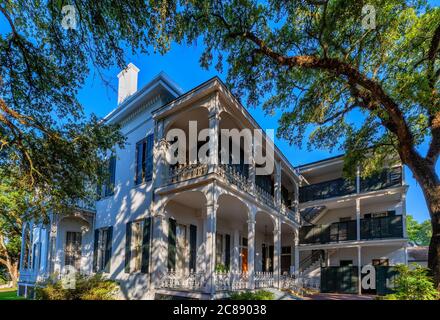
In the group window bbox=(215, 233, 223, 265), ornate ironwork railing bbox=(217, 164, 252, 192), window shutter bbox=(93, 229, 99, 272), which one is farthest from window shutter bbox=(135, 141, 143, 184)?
window bbox=(215, 233, 223, 265)

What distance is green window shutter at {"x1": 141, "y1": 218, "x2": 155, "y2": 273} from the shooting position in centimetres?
1177

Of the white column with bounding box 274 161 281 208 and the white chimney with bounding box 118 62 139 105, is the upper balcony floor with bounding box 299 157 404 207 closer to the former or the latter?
the white column with bounding box 274 161 281 208

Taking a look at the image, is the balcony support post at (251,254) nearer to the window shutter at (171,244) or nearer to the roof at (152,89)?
the window shutter at (171,244)

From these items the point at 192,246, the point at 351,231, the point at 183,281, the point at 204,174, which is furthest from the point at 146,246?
the point at 351,231

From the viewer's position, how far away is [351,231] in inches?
763

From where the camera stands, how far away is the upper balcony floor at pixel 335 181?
742 inches

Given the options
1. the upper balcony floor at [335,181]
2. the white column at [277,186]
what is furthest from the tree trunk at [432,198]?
the upper balcony floor at [335,181]

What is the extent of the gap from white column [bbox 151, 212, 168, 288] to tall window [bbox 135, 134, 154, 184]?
2.01 metres

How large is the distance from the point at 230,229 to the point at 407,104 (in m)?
9.79

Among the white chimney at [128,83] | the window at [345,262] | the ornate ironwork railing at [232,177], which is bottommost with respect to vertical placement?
the window at [345,262]

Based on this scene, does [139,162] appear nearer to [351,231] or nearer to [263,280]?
[263,280]

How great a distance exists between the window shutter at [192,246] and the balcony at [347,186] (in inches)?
397

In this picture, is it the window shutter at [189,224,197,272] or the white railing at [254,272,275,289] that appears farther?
the white railing at [254,272,275,289]

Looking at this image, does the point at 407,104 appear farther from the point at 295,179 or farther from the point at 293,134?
the point at 295,179
